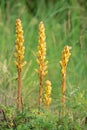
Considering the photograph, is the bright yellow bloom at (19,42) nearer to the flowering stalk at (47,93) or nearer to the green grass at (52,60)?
the flowering stalk at (47,93)

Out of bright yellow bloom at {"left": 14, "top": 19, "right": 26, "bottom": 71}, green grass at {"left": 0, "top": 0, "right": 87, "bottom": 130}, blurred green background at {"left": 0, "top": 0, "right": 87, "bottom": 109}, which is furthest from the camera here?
blurred green background at {"left": 0, "top": 0, "right": 87, "bottom": 109}

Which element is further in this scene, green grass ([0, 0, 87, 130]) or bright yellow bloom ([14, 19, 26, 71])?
green grass ([0, 0, 87, 130])

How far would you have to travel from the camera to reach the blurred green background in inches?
177

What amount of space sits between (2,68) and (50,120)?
1312 mm

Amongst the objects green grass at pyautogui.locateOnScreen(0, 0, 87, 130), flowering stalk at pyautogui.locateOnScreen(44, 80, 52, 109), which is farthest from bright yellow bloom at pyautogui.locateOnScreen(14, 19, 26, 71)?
green grass at pyautogui.locateOnScreen(0, 0, 87, 130)

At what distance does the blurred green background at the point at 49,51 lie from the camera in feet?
14.8

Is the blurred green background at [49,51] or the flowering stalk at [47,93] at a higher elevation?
the blurred green background at [49,51]

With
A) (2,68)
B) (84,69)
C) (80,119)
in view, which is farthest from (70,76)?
(80,119)

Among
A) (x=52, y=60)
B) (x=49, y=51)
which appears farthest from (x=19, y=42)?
(x=49, y=51)

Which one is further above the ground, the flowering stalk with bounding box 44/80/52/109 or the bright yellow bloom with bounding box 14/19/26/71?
the bright yellow bloom with bounding box 14/19/26/71

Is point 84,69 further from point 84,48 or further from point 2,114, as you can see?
point 2,114

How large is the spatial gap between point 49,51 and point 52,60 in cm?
48

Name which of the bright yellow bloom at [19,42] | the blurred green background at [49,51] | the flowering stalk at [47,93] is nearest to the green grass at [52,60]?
the blurred green background at [49,51]

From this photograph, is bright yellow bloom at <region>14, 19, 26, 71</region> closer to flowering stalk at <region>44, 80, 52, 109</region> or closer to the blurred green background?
flowering stalk at <region>44, 80, 52, 109</region>
